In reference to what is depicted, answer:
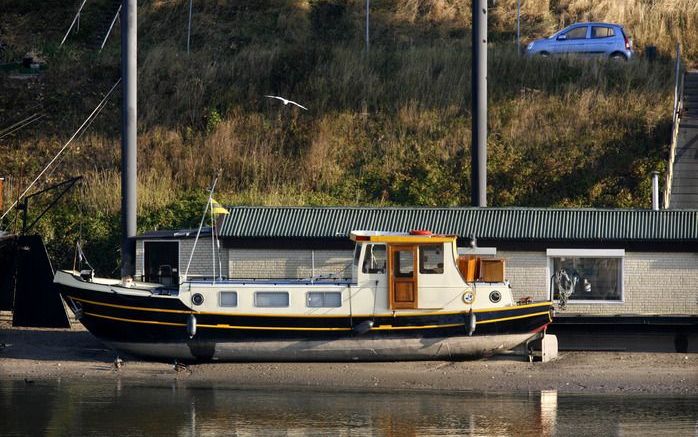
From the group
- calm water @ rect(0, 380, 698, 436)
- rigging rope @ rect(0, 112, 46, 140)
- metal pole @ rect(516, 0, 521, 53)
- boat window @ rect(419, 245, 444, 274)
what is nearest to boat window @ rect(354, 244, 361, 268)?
boat window @ rect(419, 245, 444, 274)

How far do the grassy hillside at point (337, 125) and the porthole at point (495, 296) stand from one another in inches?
501

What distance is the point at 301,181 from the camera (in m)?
41.9

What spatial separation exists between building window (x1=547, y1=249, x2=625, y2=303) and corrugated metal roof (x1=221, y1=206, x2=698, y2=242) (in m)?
0.56

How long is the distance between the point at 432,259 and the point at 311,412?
A: 537cm

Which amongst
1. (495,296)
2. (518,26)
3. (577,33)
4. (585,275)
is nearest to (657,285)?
(585,275)

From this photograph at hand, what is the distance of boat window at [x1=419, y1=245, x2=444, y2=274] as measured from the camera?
27.9 m

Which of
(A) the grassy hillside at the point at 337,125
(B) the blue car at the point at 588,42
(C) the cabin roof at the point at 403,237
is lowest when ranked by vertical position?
(C) the cabin roof at the point at 403,237

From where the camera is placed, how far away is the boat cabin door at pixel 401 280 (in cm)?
2769

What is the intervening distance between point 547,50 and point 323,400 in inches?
1034

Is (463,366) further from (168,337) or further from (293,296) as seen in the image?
(168,337)

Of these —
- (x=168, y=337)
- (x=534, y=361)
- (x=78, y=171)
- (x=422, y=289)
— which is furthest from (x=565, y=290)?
(x=78, y=171)

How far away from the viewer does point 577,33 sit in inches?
1914

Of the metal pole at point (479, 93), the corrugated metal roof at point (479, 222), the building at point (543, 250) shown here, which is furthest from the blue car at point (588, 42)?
the building at point (543, 250)

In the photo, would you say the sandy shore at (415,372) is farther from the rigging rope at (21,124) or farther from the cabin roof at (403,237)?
the rigging rope at (21,124)
